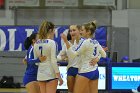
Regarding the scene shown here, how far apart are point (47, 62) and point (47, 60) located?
0.03 m

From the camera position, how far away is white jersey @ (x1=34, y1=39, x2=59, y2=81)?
536cm

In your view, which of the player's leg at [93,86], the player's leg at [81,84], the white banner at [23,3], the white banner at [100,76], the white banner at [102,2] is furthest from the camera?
the white banner at [23,3]

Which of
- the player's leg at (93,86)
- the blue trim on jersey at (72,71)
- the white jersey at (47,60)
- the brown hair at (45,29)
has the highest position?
the brown hair at (45,29)

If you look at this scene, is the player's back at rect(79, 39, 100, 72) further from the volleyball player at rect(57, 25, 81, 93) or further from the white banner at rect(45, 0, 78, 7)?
the white banner at rect(45, 0, 78, 7)

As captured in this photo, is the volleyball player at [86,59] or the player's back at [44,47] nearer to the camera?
the player's back at [44,47]

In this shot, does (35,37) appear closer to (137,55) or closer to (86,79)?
(86,79)

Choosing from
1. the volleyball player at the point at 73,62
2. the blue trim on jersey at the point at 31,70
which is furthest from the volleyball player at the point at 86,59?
the blue trim on jersey at the point at 31,70

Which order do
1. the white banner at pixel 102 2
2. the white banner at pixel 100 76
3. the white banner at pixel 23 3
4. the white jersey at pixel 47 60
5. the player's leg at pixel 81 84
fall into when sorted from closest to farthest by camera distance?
the white jersey at pixel 47 60, the player's leg at pixel 81 84, the white banner at pixel 100 76, the white banner at pixel 102 2, the white banner at pixel 23 3

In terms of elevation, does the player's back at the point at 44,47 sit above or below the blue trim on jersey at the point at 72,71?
above

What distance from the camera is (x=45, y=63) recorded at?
5.45 metres

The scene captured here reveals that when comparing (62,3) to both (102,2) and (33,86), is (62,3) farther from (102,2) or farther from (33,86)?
(33,86)

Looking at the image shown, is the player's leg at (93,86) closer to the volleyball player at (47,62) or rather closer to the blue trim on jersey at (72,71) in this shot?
the blue trim on jersey at (72,71)

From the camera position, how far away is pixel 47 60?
545 centimetres

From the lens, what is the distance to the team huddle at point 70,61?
5402mm
